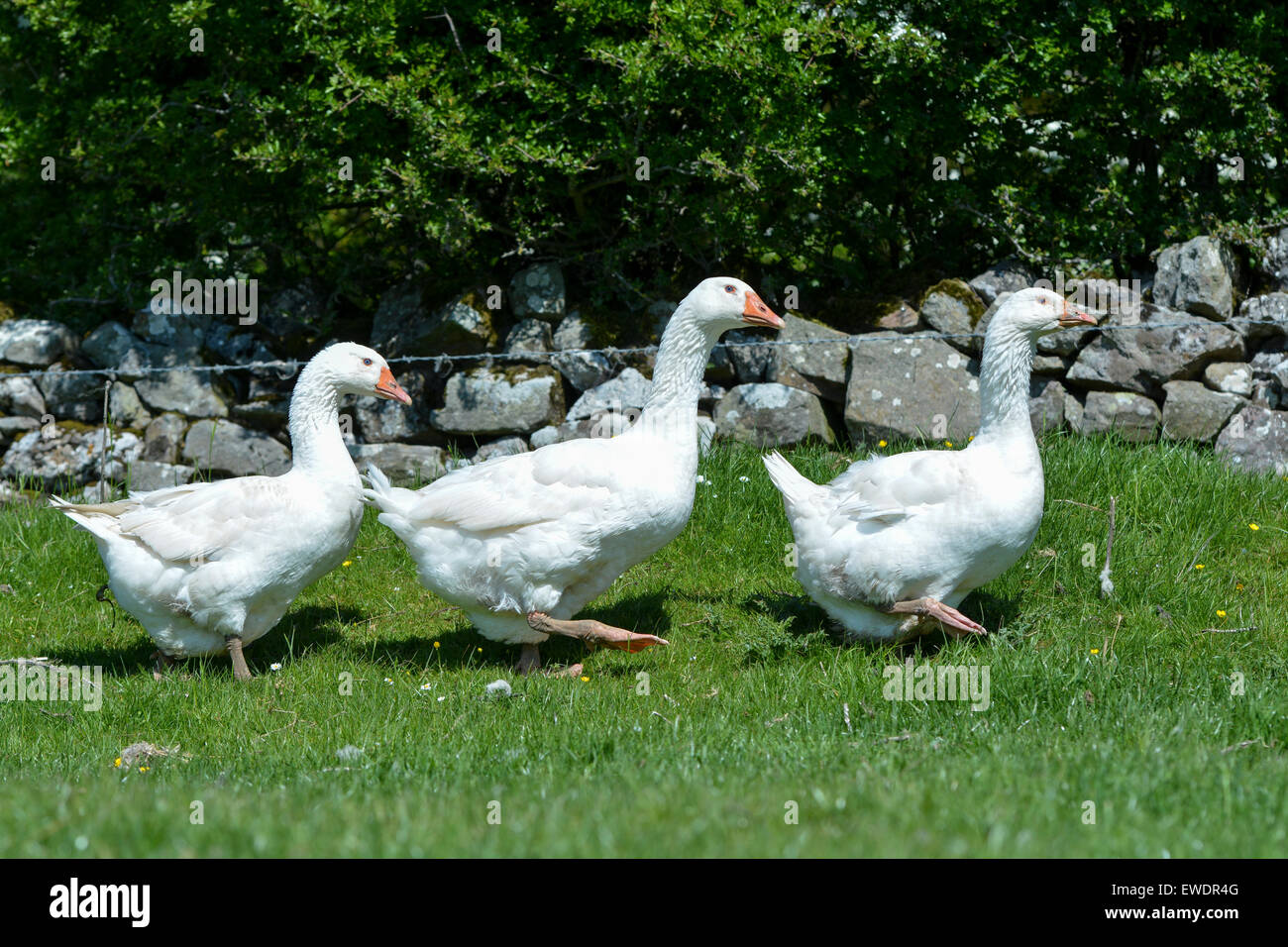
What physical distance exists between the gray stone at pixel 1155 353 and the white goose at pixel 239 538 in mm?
5490

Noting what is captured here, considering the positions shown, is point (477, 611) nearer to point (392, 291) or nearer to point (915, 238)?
point (392, 291)

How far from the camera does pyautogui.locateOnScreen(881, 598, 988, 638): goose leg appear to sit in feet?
19.9

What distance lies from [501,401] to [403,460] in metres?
0.92

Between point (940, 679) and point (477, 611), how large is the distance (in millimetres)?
2488

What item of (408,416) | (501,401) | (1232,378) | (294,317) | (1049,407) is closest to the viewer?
Result: (1232,378)

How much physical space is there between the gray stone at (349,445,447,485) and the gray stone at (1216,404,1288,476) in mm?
5878

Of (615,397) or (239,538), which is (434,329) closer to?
(615,397)

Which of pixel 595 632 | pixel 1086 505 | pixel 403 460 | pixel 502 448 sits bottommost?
pixel 595 632

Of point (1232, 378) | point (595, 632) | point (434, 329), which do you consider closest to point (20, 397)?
point (434, 329)

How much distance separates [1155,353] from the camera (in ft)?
29.5

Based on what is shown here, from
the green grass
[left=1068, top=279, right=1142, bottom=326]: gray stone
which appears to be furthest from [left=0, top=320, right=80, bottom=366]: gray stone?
[left=1068, top=279, right=1142, bottom=326]: gray stone

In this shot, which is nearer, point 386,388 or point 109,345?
point 386,388

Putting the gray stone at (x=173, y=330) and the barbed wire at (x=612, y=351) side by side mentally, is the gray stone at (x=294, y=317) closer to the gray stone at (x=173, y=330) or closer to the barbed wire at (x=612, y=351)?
the barbed wire at (x=612, y=351)

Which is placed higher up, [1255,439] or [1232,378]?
[1232,378]
